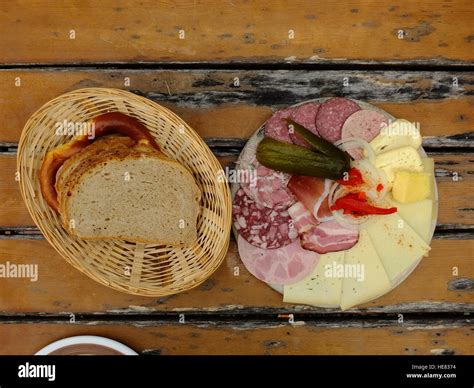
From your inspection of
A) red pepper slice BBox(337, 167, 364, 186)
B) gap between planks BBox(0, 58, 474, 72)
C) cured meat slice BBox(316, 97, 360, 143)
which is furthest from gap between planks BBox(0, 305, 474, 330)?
gap between planks BBox(0, 58, 474, 72)

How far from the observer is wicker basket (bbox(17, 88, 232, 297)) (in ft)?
4.33

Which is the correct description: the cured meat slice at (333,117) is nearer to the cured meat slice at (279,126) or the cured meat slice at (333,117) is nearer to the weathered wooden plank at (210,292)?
the cured meat slice at (279,126)

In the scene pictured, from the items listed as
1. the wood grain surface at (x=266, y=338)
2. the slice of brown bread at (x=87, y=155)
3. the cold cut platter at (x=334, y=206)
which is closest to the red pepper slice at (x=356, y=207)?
the cold cut platter at (x=334, y=206)

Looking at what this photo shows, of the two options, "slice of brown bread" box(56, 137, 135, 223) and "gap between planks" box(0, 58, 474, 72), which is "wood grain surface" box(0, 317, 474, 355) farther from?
"gap between planks" box(0, 58, 474, 72)

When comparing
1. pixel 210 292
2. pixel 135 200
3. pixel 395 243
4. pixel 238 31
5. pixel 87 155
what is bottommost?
pixel 210 292

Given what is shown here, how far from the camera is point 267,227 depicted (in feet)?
4.59

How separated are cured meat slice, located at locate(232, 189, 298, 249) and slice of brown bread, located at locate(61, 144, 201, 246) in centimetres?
13

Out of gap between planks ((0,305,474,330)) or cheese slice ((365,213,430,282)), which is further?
gap between planks ((0,305,474,330))

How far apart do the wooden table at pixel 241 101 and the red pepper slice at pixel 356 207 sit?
22 cm

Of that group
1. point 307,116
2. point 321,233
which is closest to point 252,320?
point 321,233

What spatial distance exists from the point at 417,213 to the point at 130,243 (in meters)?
0.69

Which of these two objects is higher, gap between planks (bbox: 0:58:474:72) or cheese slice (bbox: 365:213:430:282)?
gap between planks (bbox: 0:58:474:72)

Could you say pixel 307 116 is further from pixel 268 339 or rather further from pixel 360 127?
pixel 268 339

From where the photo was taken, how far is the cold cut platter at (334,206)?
4.47 feet
